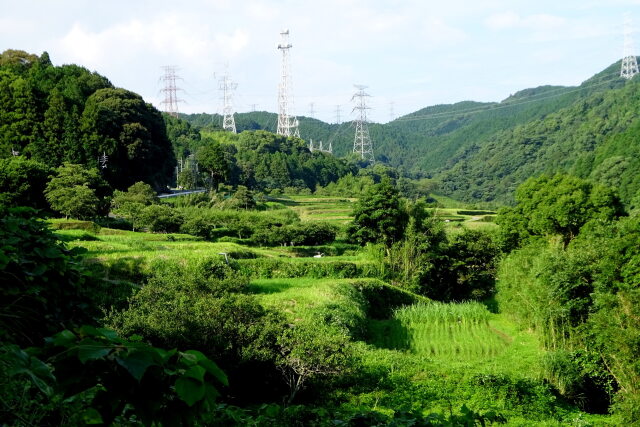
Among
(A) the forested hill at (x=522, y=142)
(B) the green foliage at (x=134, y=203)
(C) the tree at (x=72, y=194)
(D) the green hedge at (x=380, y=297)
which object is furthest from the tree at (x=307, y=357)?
(A) the forested hill at (x=522, y=142)

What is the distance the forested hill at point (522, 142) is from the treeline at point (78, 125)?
42.1 metres

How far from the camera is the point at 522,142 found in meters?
101

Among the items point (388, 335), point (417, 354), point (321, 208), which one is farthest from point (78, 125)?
point (417, 354)

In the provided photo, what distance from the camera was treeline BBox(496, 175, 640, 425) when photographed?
449 inches

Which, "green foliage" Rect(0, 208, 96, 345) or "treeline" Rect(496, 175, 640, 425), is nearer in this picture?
"green foliage" Rect(0, 208, 96, 345)

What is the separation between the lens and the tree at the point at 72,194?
2377 cm

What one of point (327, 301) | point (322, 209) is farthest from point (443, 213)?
point (327, 301)

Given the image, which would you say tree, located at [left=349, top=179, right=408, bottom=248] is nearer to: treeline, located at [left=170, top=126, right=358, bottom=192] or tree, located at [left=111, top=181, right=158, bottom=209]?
tree, located at [left=111, top=181, right=158, bottom=209]

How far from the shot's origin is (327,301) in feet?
52.4

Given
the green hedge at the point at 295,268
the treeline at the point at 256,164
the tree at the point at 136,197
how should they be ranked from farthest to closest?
the treeline at the point at 256,164 < the tree at the point at 136,197 < the green hedge at the point at 295,268

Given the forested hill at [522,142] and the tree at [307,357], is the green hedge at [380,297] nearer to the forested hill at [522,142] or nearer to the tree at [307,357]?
the tree at [307,357]

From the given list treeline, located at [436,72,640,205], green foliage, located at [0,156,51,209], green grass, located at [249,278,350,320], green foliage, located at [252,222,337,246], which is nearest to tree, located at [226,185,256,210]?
green foliage, located at [252,222,337,246]

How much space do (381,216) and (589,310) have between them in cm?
1427

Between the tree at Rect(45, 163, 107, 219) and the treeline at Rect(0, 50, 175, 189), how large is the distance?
474cm
